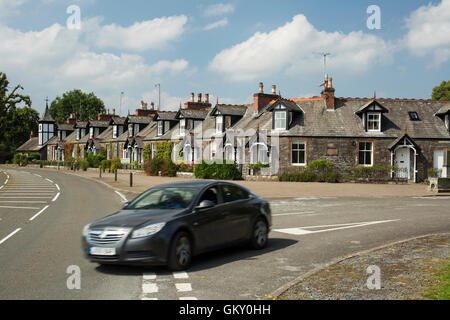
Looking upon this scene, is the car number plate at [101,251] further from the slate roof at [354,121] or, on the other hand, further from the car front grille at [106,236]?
the slate roof at [354,121]

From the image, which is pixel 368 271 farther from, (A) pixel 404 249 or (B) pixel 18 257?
(B) pixel 18 257

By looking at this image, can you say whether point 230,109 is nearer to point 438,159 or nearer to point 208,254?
point 438,159

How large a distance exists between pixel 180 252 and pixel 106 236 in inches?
49.9

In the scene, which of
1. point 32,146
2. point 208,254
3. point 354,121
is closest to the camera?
point 208,254

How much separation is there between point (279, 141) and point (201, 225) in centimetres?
3012

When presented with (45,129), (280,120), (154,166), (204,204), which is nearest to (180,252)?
(204,204)

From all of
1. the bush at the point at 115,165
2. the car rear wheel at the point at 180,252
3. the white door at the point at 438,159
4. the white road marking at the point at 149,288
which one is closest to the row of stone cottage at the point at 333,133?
the white door at the point at 438,159

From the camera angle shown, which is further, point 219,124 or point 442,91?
point 442,91

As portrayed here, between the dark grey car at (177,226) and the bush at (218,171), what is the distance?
87.5 feet

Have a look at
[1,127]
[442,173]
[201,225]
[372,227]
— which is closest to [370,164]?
[442,173]

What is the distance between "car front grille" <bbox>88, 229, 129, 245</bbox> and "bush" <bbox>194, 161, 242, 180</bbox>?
29008 millimetres

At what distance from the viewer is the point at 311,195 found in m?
24.7

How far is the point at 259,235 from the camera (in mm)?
10141

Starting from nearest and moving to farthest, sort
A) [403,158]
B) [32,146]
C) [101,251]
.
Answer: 1. [101,251]
2. [403,158]
3. [32,146]
